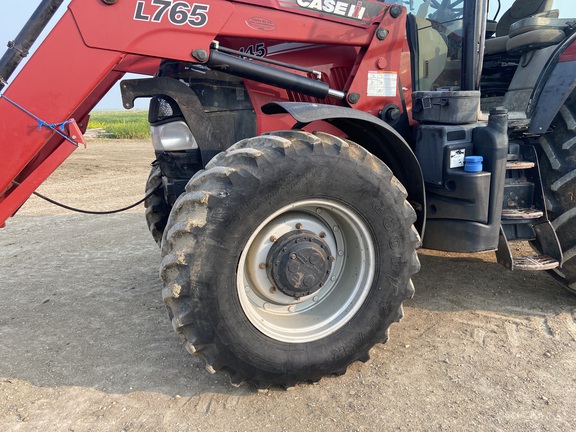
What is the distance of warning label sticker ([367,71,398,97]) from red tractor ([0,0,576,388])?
1 cm

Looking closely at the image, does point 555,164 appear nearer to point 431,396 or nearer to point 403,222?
point 403,222

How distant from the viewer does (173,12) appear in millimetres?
2686

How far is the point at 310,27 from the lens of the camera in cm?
308

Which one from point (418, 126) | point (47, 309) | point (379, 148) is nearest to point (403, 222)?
point (379, 148)

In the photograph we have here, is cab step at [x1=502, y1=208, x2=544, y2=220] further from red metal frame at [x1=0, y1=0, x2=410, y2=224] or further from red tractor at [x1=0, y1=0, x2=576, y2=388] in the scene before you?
red metal frame at [x1=0, y1=0, x2=410, y2=224]

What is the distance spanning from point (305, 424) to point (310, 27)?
2.37 metres

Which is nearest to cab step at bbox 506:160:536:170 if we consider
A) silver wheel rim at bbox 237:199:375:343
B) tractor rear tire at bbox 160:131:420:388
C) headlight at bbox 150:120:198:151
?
tractor rear tire at bbox 160:131:420:388

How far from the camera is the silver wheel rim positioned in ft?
8.71

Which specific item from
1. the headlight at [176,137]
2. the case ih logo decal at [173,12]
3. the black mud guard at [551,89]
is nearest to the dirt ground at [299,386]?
the headlight at [176,137]

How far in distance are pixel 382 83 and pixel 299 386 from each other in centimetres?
206

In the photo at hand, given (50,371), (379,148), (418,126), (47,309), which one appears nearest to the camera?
(50,371)

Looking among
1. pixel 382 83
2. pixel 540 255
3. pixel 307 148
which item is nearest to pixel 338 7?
pixel 382 83

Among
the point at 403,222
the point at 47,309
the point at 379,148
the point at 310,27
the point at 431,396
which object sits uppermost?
the point at 310,27

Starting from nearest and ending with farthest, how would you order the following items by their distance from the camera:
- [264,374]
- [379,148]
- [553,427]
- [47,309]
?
[553,427], [264,374], [379,148], [47,309]
